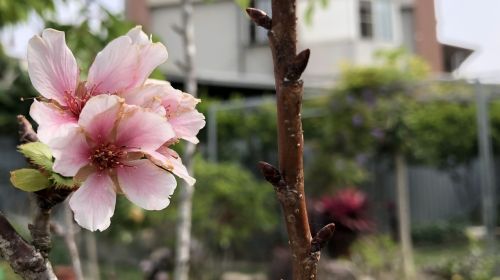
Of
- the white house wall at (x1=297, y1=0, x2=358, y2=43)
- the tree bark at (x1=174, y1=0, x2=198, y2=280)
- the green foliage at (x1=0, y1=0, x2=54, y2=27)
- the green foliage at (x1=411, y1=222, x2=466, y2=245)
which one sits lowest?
the green foliage at (x1=411, y1=222, x2=466, y2=245)

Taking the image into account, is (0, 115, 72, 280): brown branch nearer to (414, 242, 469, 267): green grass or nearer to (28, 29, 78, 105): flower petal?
(28, 29, 78, 105): flower petal

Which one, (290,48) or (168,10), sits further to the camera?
(168,10)

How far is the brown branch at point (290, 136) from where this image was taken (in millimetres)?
602

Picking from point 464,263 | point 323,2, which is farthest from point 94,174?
point 464,263

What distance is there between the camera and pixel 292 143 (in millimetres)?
621

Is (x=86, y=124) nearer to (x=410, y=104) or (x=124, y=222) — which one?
(x=410, y=104)

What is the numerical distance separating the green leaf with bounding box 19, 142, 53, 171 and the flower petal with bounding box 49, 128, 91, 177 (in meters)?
0.06

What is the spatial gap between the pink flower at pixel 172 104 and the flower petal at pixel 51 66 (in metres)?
0.07

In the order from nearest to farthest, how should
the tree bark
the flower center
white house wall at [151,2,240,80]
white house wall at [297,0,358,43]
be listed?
the flower center < the tree bark < white house wall at [297,0,358,43] < white house wall at [151,2,240,80]

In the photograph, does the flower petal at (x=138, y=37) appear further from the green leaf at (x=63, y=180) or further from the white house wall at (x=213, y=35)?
the white house wall at (x=213, y=35)

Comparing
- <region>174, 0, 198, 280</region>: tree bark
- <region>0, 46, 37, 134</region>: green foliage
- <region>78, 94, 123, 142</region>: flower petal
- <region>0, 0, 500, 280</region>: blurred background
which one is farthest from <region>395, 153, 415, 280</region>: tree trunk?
<region>78, 94, 123, 142</region>: flower petal

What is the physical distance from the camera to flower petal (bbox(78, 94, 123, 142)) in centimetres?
65

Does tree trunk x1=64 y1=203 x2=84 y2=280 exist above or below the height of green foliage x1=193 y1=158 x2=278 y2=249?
above

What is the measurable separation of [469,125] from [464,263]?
4841 mm
